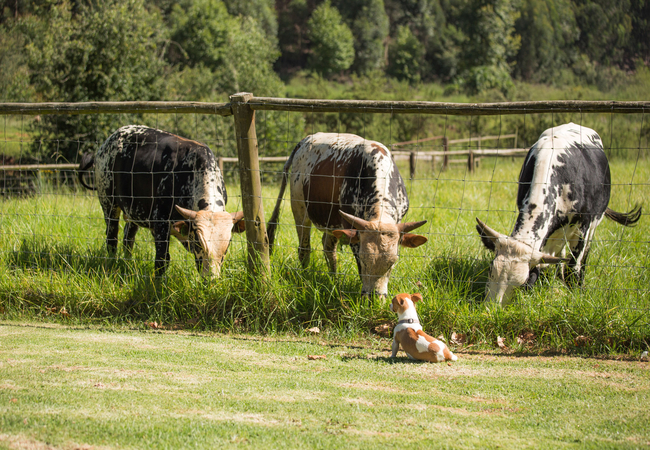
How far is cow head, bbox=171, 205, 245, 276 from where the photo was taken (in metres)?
4.81

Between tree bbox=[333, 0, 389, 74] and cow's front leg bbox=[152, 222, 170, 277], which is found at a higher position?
tree bbox=[333, 0, 389, 74]

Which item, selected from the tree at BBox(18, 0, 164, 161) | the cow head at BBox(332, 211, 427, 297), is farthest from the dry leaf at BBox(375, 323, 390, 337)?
the tree at BBox(18, 0, 164, 161)

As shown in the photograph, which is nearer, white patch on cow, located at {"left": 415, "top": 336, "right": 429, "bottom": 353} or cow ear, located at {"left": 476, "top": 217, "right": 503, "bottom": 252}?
white patch on cow, located at {"left": 415, "top": 336, "right": 429, "bottom": 353}

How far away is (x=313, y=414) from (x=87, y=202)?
24.5 ft

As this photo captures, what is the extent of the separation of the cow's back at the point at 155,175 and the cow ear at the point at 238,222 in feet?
0.76

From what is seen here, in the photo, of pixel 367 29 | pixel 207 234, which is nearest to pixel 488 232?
pixel 207 234

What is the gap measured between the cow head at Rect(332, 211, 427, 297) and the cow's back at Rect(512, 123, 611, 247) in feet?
3.43

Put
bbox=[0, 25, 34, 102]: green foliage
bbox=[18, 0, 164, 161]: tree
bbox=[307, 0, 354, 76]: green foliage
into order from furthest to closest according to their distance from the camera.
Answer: bbox=[307, 0, 354, 76]: green foliage, bbox=[0, 25, 34, 102]: green foliage, bbox=[18, 0, 164, 161]: tree

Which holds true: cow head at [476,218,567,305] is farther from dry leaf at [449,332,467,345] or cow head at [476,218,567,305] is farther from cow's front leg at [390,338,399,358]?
cow's front leg at [390,338,399,358]

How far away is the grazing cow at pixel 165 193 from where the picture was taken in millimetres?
4898

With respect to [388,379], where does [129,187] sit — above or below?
above

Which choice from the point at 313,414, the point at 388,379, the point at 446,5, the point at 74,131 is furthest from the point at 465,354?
the point at 446,5

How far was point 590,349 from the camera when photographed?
13.5 ft

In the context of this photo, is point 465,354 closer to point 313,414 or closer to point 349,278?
point 349,278
